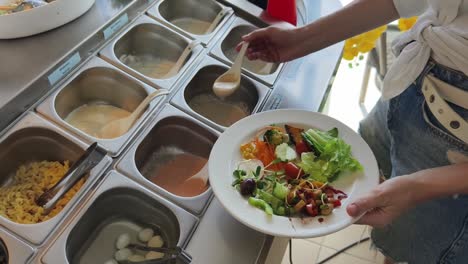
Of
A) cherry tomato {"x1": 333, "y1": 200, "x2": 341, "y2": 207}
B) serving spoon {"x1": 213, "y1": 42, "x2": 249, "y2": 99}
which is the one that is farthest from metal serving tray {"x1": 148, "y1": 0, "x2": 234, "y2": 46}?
cherry tomato {"x1": 333, "y1": 200, "x2": 341, "y2": 207}

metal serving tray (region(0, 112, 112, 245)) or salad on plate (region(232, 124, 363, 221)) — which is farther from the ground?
salad on plate (region(232, 124, 363, 221))

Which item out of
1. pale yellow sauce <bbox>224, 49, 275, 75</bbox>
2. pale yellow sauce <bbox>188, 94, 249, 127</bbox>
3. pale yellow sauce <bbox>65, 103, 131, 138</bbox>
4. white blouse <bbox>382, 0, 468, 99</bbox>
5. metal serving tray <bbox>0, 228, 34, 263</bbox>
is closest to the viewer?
metal serving tray <bbox>0, 228, 34, 263</bbox>

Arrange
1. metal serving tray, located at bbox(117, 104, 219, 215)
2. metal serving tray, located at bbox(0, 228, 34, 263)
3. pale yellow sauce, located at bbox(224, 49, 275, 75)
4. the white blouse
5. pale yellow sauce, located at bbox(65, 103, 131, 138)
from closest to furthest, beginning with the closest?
metal serving tray, located at bbox(0, 228, 34, 263) → the white blouse → metal serving tray, located at bbox(117, 104, 219, 215) → pale yellow sauce, located at bbox(65, 103, 131, 138) → pale yellow sauce, located at bbox(224, 49, 275, 75)

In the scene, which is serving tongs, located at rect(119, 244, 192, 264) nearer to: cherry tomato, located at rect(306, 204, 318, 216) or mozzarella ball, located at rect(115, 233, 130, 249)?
mozzarella ball, located at rect(115, 233, 130, 249)

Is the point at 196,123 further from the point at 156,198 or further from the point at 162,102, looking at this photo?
the point at 156,198

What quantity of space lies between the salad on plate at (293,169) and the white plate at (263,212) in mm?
12

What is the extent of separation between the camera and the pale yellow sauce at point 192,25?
1.35m

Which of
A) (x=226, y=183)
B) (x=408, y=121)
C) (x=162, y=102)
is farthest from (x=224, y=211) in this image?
(x=408, y=121)

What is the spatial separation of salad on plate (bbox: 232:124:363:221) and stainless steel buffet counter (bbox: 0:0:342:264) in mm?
70

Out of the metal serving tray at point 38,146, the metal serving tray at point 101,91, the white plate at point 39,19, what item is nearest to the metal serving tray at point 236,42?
the metal serving tray at point 101,91

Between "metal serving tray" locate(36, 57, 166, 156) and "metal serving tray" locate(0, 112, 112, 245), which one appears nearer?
"metal serving tray" locate(0, 112, 112, 245)

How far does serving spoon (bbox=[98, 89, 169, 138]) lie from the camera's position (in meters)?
0.98

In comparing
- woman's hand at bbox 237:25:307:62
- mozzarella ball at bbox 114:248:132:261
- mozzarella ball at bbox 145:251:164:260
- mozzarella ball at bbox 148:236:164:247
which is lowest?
mozzarella ball at bbox 114:248:132:261

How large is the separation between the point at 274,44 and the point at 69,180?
1.87ft
